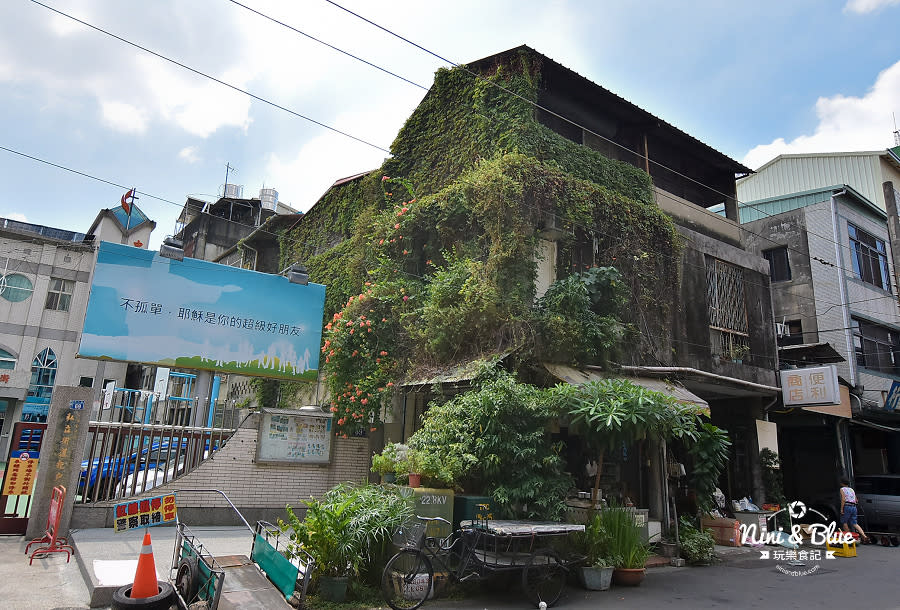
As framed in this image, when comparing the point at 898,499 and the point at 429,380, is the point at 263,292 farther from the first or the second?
the point at 898,499

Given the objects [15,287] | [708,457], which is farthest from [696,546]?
[15,287]

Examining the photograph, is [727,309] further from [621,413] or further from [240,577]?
[240,577]

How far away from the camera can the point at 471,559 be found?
683 cm

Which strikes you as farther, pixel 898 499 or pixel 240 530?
pixel 898 499

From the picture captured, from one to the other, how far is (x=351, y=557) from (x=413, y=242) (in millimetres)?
7875

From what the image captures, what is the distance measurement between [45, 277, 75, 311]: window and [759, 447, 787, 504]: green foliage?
2769 centimetres

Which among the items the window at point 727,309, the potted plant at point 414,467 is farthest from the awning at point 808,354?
the potted plant at point 414,467

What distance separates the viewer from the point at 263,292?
508 inches

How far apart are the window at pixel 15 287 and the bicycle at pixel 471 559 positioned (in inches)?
981

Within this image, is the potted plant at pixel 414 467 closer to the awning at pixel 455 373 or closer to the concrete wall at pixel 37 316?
the awning at pixel 455 373

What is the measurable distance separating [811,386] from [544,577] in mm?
11077

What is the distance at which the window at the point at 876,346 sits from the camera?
20.8m

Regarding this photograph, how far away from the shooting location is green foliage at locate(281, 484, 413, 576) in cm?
659

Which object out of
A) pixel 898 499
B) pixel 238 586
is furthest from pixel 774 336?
pixel 238 586
